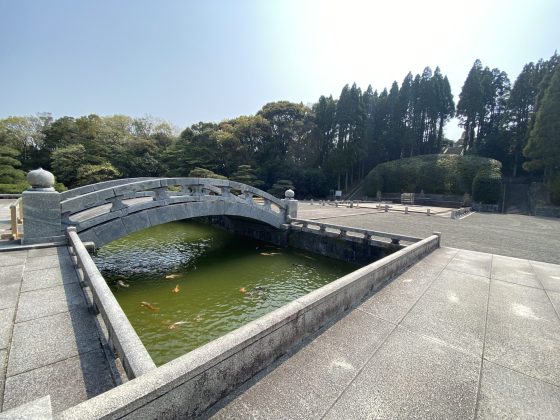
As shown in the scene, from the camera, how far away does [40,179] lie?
5363mm

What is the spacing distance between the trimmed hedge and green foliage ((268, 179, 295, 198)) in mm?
11723

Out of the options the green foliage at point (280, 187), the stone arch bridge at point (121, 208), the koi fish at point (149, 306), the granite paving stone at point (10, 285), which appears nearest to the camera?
the granite paving stone at point (10, 285)

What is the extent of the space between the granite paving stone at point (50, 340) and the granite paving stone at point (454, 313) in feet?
11.9

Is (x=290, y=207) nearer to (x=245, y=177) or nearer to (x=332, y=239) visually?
(x=332, y=239)

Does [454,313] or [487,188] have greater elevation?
[487,188]

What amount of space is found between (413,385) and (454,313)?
1.92 m

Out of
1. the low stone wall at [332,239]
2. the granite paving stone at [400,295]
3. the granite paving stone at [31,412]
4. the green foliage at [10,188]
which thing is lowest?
the low stone wall at [332,239]

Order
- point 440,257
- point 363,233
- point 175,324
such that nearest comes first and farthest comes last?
point 175,324
point 440,257
point 363,233

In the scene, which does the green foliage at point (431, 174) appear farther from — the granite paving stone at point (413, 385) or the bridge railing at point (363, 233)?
the granite paving stone at point (413, 385)

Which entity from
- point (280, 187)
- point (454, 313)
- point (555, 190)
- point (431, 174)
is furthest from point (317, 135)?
point (454, 313)

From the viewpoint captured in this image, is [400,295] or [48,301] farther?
[400,295]

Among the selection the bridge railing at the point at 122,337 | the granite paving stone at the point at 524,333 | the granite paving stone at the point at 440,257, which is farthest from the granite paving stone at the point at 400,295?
the bridge railing at the point at 122,337

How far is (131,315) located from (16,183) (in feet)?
70.0

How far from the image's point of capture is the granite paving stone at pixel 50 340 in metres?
2.22
